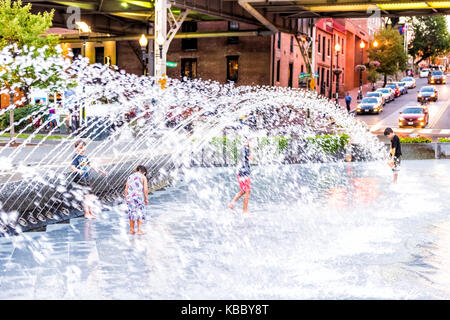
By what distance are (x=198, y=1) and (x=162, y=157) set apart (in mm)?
19705

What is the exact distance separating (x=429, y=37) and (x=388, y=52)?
49039mm

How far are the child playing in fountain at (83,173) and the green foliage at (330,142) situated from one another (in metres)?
12.0

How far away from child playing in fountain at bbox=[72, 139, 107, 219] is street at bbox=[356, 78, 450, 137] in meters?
26.8

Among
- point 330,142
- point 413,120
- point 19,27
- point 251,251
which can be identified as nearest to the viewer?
point 251,251

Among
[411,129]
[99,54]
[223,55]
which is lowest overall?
[411,129]

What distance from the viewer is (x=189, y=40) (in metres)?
53.1

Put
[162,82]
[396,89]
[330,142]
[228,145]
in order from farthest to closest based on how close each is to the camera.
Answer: [396,89], [162,82], [330,142], [228,145]

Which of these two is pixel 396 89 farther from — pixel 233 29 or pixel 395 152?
pixel 395 152

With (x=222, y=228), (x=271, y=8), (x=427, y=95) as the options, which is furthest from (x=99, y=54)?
(x=222, y=228)

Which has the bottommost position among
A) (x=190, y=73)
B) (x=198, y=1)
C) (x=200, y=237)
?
(x=200, y=237)

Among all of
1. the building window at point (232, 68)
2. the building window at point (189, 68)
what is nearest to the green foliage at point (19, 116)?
the building window at point (189, 68)

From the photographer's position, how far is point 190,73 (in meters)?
53.0
